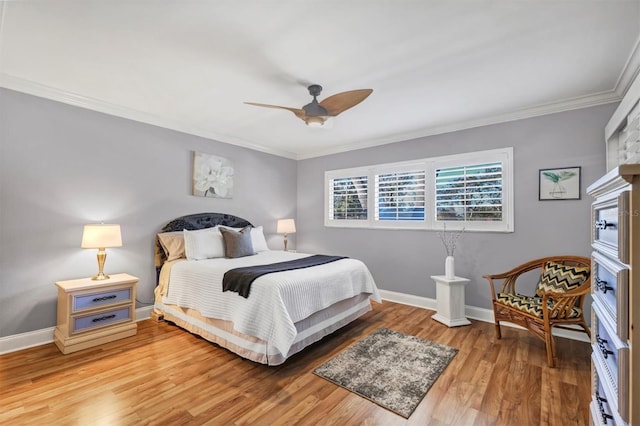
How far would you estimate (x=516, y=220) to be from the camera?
3471 mm

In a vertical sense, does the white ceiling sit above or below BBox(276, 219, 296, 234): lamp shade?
above

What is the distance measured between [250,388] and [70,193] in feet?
9.16

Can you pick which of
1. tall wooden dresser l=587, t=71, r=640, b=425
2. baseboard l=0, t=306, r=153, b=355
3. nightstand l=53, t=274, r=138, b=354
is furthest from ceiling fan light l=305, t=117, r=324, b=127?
baseboard l=0, t=306, r=153, b=355

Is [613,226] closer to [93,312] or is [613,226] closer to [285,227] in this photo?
[93,312]

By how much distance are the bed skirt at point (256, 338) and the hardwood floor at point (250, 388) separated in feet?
0.34

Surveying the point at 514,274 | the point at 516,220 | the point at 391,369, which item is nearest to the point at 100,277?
the point at 391,369

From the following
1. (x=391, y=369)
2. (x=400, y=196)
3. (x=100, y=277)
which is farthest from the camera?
(x=400, y=196)

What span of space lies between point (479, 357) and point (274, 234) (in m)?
3.68

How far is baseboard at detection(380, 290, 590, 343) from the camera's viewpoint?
309cm

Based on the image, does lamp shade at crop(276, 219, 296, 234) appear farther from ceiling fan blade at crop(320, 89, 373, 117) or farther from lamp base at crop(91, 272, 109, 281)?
ceiling fan blade at crop(320, 89, 373, 117)

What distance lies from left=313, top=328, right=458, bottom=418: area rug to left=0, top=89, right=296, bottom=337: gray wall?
2712mm

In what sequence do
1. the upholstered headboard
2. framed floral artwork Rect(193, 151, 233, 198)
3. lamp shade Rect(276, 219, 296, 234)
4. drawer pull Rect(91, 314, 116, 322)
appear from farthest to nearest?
lamp shade Rect(276, 219, 296, 234), framed floral artwork Rect(193, 151, 233, 198), the upholstered headboard, drawer pull Rect(91, 314, 116, 322)

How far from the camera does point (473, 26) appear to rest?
196cm

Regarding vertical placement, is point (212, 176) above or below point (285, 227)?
→ above
